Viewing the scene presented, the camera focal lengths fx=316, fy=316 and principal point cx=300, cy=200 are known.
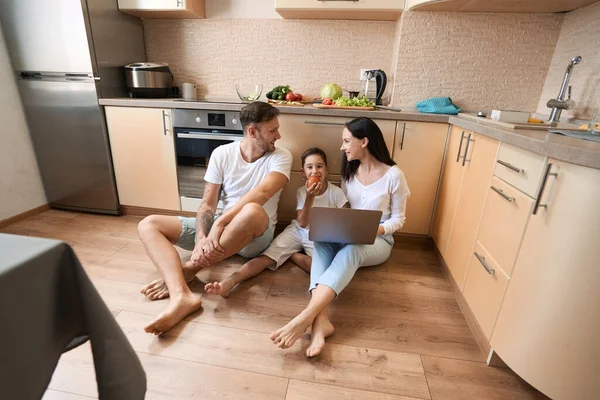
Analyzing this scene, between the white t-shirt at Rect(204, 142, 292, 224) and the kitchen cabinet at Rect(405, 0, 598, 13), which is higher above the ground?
the kitchen cabinet at Rect(405, 0, 598, 13)

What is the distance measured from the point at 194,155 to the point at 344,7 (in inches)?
53.1

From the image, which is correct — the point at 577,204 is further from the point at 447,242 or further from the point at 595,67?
the point at 595,67

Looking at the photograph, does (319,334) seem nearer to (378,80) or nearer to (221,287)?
(221,287)

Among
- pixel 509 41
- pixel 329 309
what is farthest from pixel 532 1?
pixel 329 309

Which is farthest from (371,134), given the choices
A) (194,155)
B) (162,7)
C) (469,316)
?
(162,7)

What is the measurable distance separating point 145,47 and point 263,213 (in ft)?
6.41

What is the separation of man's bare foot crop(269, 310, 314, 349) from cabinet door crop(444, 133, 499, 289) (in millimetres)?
772

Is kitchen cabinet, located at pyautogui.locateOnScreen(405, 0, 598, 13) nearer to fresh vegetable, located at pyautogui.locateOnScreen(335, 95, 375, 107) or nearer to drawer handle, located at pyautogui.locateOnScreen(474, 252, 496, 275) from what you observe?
fresh vegetable, located at pyautogui.locateOnScreen(335, 95, 375, 107)

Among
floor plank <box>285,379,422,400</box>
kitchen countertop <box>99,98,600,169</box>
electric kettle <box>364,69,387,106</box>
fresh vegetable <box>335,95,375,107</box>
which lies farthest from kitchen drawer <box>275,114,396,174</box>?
floor plank <box>285,379,422,400</box>

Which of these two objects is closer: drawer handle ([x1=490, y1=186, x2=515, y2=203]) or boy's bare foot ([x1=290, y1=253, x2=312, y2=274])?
drawer handle ([x1=490, y1=186, x2=515, y2=203])

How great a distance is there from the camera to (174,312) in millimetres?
1287

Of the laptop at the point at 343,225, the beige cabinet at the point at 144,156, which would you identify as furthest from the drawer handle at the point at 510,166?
the beige cabinet at the point at 144,156

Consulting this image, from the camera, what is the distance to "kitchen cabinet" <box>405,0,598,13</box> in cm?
173

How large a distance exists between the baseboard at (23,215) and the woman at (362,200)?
2.20 m
